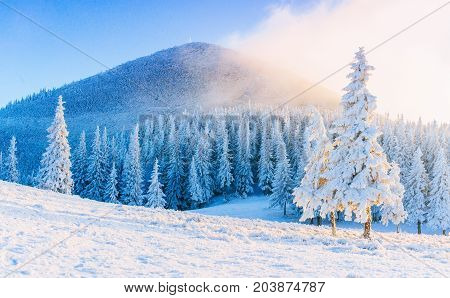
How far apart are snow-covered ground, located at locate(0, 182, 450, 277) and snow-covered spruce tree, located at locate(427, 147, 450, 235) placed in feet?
147

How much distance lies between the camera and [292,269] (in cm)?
1238

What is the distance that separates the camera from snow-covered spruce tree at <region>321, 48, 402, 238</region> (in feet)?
84.8

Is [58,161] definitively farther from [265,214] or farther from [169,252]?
[169,252]

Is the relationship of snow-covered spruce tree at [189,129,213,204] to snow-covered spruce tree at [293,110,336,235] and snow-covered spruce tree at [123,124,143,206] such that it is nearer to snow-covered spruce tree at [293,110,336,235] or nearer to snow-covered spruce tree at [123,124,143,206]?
snow-covered spruce tree at [123,124,143,206]

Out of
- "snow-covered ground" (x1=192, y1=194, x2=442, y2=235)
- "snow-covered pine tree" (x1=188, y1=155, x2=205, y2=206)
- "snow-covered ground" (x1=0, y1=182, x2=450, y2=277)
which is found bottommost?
"snow-covered ground" (x1=192, y1=194, x2=442, y2=235)

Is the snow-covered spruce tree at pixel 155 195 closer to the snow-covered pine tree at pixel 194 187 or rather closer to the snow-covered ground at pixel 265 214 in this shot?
the snow-covered ground at pixel 265 214

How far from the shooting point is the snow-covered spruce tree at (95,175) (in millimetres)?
74438

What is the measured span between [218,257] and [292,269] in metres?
2.81

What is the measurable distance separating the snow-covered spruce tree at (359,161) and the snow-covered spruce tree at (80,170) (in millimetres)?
58680

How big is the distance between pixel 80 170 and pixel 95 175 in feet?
13.0

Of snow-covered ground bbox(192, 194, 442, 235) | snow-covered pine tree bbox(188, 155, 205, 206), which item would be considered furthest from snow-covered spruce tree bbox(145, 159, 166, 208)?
snow-covered pine tree bbox(188, 155, 205, 206)

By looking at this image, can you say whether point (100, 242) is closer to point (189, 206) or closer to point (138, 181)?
point (138, 181)

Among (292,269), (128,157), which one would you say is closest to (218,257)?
(292,269)
